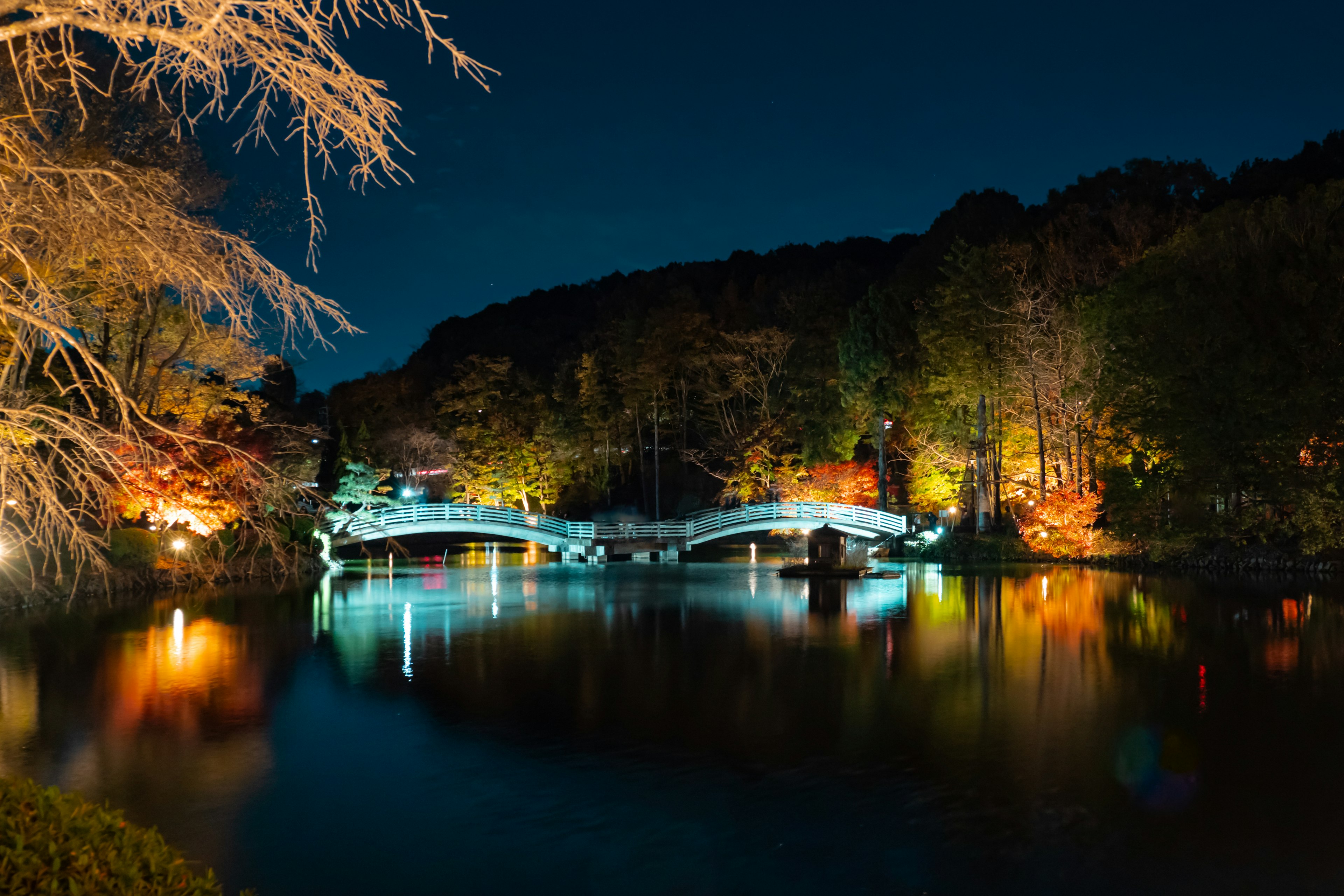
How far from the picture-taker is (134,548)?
2372 cm

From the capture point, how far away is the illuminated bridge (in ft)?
105

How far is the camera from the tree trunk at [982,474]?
1406 inches

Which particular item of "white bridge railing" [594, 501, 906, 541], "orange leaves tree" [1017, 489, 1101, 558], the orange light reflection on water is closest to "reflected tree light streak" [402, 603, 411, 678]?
the orange light reflection on water

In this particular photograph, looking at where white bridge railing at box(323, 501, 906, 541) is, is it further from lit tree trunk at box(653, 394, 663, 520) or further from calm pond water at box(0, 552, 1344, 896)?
calm pond water at box(0, 552, 1344, 896)

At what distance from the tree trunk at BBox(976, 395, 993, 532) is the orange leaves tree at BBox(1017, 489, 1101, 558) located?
Answer: 347cm

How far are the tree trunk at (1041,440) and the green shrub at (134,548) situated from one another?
25625 millimetres

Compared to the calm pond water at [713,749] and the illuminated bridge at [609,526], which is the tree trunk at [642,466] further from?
the calm pond water at [713,749]

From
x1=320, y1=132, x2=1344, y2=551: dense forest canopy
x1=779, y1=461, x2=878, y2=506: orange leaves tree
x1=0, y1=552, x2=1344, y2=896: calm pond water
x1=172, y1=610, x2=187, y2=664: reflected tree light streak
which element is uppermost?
x1=320, y1=132, x2=1344, y2=551: dense forest canopy

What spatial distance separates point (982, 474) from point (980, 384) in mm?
3222

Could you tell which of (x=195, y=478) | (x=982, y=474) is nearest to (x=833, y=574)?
(x=982, y=474)

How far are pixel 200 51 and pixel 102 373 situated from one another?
4.90 ft

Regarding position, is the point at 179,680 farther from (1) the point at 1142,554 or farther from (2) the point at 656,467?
(2) the point at 656,467

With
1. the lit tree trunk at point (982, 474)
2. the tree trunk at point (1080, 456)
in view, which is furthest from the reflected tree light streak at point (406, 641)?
the lit tree trunk at point (982, 474)

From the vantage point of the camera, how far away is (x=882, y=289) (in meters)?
43.9
